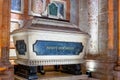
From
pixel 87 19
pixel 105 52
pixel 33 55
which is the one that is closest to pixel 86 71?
pixel 105 52

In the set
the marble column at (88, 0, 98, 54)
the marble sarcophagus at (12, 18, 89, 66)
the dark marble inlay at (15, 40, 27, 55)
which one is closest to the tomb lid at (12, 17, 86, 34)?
the marble sarcophagus at (12, 18, 89, 66)

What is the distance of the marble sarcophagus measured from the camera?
3.29 m

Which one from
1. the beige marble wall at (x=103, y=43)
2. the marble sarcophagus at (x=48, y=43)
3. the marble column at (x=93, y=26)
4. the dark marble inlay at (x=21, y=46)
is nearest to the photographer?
the marble sarcophagus at (x=48, y=43)

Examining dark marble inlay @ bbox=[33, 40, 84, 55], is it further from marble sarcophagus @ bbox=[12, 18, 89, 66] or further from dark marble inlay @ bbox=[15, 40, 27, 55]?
dark marble inlay @ bbox=[15, 40, 27, 55]

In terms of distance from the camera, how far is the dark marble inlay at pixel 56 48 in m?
3.37

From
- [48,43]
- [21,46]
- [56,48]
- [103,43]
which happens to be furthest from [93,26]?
[21,46]

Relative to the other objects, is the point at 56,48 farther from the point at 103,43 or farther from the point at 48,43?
the point at 103,43

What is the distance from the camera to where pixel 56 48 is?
358 cm

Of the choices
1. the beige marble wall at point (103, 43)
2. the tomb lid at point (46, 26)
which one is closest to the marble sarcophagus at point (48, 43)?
the tomb lid at point (46, 26)

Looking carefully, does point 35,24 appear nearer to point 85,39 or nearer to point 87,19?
point 85,39

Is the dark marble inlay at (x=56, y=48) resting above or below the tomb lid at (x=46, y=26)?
below

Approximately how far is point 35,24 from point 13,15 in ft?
3.92

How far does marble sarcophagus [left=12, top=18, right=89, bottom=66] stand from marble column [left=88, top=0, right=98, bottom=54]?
18.5 inches

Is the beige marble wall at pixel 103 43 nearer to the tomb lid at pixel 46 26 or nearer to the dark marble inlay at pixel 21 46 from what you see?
the tomb lid at pixel 46 26
